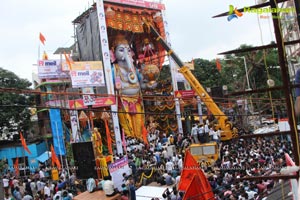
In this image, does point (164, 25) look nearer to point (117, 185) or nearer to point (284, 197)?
point (117, 185)

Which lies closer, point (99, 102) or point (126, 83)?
point (99, 102)

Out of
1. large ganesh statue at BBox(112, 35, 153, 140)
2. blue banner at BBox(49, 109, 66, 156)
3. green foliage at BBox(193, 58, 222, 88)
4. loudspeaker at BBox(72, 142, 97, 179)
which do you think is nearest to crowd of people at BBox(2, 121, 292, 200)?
loudspeaker at BBox(72, 142, 97, 179)

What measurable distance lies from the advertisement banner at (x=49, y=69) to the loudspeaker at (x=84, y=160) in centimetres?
1525

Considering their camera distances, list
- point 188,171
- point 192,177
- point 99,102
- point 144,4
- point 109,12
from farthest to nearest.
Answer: point 144,4 < point 109,12 < point 99,102 < point 188,171 < point 192,177

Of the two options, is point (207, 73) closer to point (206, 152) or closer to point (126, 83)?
point (126, 83)

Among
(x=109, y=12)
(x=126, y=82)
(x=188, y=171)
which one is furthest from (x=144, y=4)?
(x=188, y=171)

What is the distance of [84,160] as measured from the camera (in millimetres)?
12375

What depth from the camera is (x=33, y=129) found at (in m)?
29.0

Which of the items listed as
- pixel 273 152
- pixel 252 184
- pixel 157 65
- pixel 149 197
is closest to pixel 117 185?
pixel 149 197

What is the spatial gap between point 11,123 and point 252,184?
75.0 ft

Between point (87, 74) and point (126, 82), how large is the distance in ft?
18.8

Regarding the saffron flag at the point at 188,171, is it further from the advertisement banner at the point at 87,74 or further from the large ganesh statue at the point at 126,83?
the large ganesh statue at the point at 126,83

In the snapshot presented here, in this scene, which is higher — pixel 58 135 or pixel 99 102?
pixel 99 102

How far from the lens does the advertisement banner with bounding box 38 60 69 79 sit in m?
26.3
